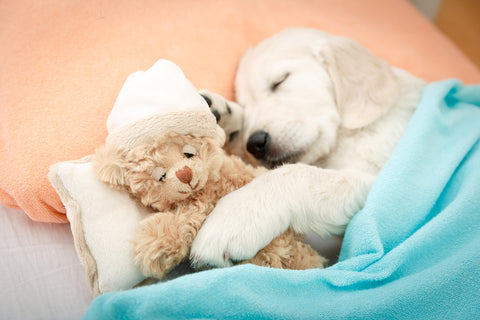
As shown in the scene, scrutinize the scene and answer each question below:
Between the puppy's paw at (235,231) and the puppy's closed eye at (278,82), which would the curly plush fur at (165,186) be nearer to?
the puppy's paw at (235,231)

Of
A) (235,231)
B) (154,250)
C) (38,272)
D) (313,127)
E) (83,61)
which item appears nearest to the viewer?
(154,250)

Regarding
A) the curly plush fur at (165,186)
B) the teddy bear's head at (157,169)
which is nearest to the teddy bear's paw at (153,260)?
the curly plush fur at (165,186)

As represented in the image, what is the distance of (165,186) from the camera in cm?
A: 70

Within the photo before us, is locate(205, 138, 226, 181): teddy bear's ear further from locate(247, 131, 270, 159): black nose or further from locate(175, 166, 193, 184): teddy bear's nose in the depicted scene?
locate(247, 131, 270, 159): black nose

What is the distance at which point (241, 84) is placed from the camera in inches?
55.1

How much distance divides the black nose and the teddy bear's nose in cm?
49

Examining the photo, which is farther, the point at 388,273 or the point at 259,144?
the point at 259,144

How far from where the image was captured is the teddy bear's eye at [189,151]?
0.72 m

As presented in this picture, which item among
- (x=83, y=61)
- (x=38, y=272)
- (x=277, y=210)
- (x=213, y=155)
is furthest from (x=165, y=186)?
(x=83, y=61)

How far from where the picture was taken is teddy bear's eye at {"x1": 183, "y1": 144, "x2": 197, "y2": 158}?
0.72 meters

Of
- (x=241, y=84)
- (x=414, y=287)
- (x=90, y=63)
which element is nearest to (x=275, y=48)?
(x=241, y=84)

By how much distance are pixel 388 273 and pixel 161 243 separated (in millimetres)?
490

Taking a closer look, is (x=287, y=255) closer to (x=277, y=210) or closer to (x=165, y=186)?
(x=277, y=210)

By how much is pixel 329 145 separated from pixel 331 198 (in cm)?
33
